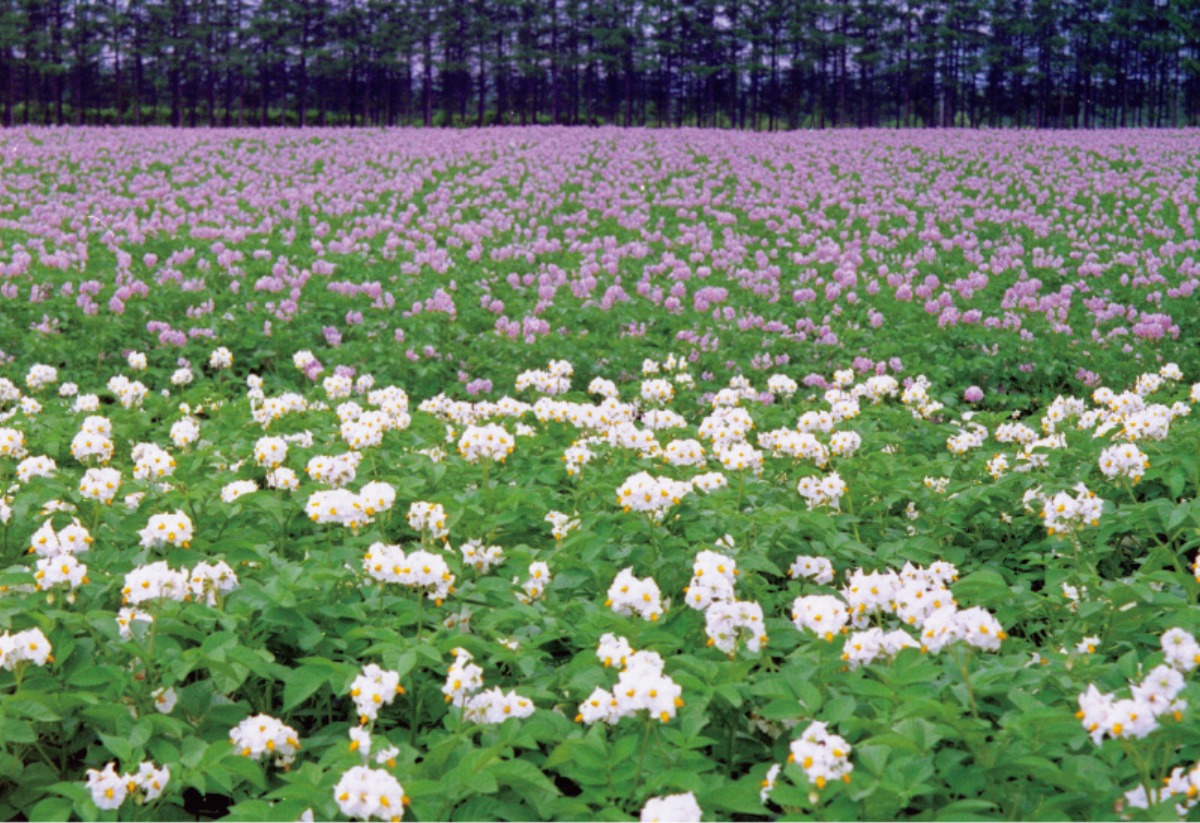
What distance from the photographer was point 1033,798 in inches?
111

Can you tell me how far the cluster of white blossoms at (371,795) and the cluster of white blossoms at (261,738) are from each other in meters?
0.54

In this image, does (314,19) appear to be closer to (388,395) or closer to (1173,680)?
(388,395)

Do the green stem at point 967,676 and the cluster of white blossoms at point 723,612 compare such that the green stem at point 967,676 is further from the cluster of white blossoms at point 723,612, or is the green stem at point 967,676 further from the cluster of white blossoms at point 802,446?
the cluster of white blossoms at point 802,446

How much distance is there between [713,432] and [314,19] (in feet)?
227

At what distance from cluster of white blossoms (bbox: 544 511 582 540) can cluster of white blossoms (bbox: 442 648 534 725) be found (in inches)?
54.5

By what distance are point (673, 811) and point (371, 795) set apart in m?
0.77

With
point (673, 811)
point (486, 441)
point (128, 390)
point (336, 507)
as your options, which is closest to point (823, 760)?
point (673, 811)

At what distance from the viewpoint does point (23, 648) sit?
311 cm

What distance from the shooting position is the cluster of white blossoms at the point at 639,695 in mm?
2650

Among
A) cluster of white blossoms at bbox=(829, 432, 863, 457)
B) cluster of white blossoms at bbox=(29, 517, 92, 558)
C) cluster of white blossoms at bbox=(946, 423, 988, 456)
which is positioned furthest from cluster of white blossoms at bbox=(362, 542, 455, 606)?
cluster of white blossoms at bbox=(946, 423, 988, 456)

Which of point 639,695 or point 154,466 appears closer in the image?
point 639,695

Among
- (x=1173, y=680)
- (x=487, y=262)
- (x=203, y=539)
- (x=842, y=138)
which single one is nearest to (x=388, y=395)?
(x=203, y=539)

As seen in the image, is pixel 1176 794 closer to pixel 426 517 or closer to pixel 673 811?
pixel 673 811

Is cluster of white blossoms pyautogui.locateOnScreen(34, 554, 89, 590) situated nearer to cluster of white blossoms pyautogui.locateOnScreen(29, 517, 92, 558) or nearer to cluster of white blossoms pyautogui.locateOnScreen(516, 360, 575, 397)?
cluster of white blossoms pyautogui.locateOnScreen(29, 517, 92, 558)
